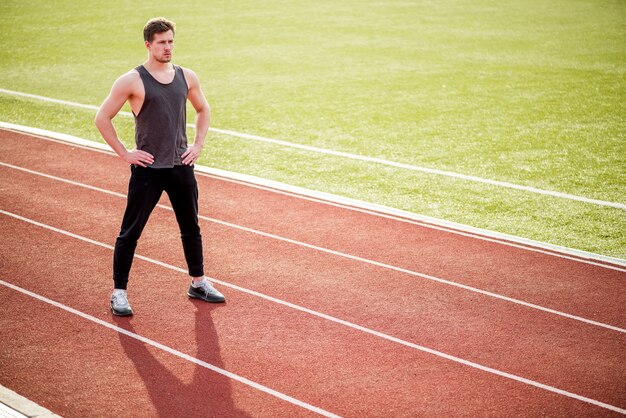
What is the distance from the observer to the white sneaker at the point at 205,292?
6297 millimetres

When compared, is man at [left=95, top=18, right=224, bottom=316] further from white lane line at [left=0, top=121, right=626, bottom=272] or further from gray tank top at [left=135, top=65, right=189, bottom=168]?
white lane line at [left=0, top=121, right=626, bottom=272]

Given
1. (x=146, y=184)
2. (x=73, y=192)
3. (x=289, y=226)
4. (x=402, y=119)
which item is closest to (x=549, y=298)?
(x=289, y=226)

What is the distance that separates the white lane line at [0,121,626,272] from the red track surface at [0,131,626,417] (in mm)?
105

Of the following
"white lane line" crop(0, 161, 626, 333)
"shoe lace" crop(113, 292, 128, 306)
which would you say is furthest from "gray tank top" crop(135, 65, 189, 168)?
"white lane line" crop(0, 161, 626, 333)

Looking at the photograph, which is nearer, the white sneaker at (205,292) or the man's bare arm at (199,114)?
the man's bare arm at (199,114)

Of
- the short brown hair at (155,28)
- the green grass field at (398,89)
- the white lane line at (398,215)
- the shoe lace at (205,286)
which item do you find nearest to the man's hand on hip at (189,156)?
the short brown hair at (155,28)

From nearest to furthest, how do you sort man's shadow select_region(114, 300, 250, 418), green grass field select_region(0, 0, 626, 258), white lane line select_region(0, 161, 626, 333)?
1. man's shadow select_region(114, 300, 250, 418)
2. white lane line select_region(0, 161, 626, 333)
3. green grass field select_region(0, 0, 626, 258)

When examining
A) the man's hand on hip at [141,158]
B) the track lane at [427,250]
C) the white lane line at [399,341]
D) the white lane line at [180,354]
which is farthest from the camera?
the track lane at [427,250]

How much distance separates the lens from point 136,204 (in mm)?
5715

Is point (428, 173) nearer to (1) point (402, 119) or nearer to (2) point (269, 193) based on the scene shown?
(2) point (269, 193)

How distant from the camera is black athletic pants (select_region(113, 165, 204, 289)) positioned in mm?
5695

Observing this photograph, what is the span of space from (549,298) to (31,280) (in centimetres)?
439

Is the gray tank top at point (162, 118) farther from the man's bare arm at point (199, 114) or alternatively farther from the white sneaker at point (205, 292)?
the white sneaker at point (205, 292)

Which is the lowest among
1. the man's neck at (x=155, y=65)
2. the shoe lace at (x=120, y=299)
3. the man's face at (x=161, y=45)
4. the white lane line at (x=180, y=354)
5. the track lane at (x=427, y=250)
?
the white lane line at (x=180, y=354)
